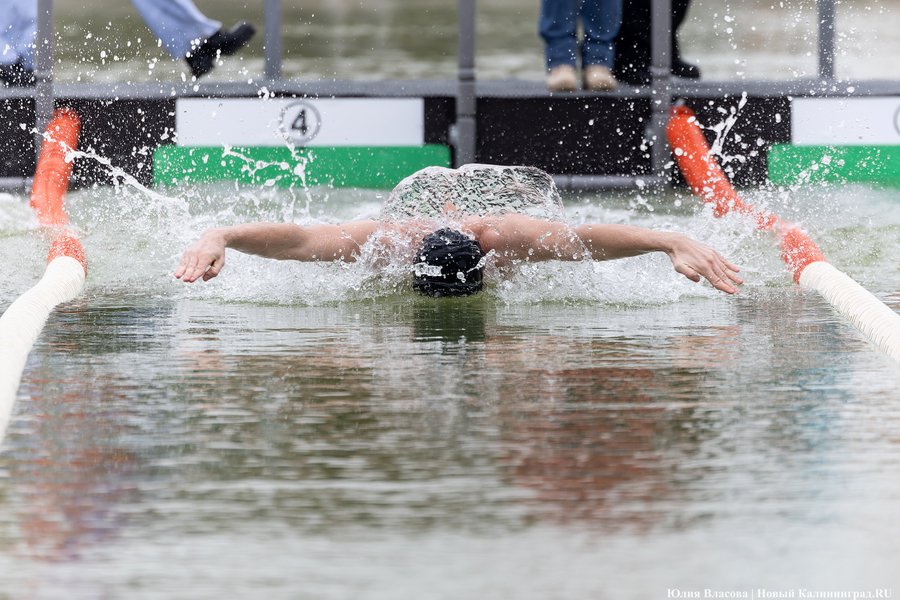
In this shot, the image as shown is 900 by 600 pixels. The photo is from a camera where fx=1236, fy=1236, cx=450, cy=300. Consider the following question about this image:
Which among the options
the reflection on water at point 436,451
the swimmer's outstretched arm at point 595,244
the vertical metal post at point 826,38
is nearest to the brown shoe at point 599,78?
the vertical metal post at point 826,38

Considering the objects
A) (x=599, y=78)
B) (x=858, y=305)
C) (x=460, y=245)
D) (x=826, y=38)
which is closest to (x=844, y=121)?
(x=826, y=38)

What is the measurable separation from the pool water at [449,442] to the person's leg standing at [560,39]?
221 cm

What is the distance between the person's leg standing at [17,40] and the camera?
6.57 metres

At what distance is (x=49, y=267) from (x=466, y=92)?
8.72ft

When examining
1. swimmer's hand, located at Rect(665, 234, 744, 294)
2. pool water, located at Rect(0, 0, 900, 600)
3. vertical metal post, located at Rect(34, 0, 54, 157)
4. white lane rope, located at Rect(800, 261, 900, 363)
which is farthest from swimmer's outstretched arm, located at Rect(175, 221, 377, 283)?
vertical metal post, located at Rect(34, 0, 54, 157)

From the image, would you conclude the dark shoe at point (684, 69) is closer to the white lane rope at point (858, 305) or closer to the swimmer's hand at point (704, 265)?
the white lane rope at point (858, 305)

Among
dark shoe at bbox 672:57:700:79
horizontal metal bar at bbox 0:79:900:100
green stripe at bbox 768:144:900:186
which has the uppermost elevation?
dark shoe at bbox 672:57:700:79

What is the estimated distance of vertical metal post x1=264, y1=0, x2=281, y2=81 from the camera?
6.32m

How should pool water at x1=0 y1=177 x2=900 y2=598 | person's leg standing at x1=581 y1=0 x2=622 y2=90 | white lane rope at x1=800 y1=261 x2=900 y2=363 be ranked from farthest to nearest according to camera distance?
person's leg standing at x1=581 y1=0 x2=622 y2=90, white lane rope at x1=800 y1=261 x2=900 y2=363, pool water at x1=0 y1=177 x2=900 y2=598

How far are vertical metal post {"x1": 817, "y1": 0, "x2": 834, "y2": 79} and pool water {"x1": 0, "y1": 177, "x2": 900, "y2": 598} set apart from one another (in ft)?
9.17

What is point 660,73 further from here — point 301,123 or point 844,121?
point 301,123

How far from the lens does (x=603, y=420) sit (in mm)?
2566

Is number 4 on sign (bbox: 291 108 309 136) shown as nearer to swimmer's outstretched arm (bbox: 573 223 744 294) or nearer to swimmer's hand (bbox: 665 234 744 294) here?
swimmer's outstretched arm (bbox: 573 223 744 294)

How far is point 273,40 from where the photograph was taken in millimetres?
6387
